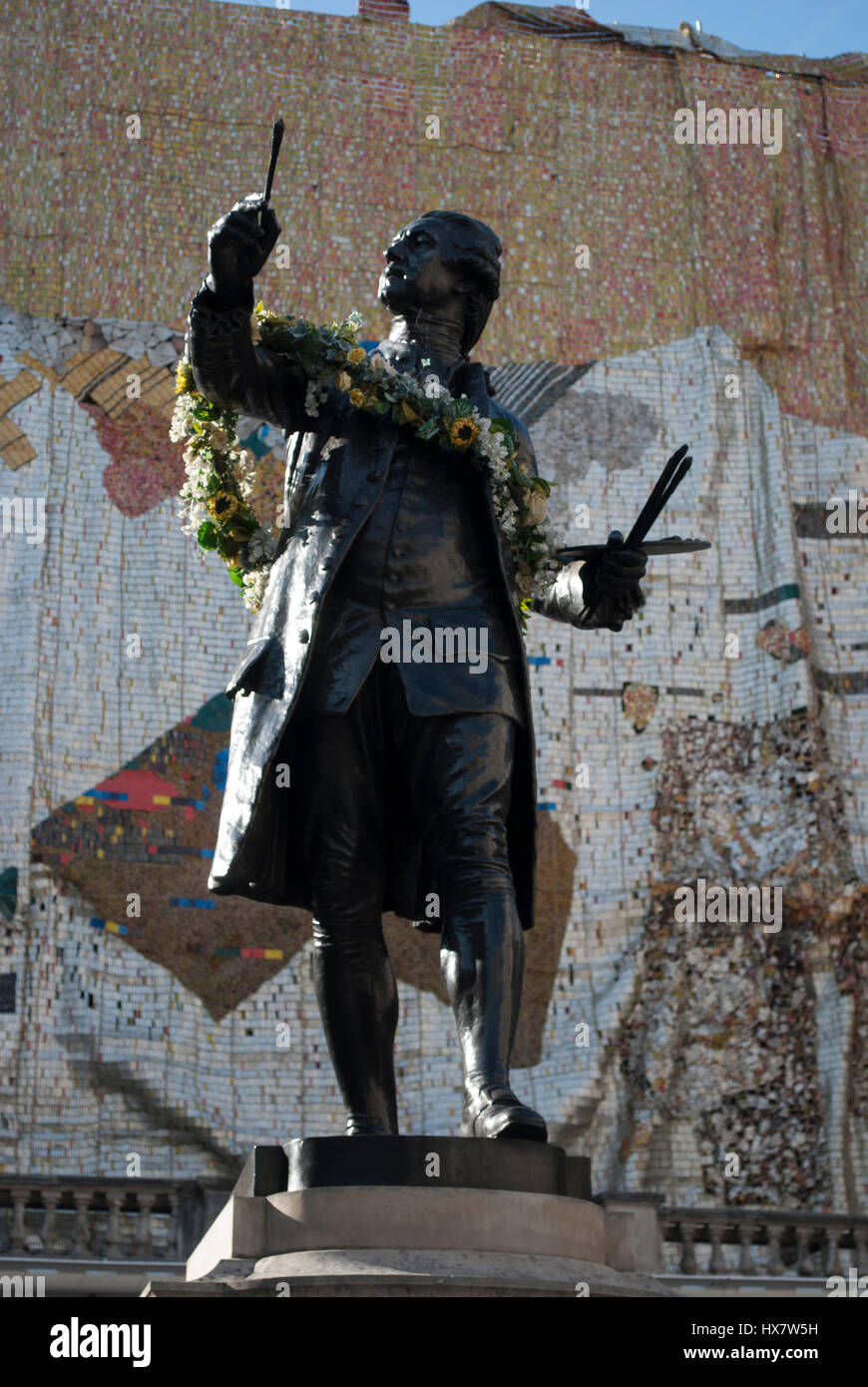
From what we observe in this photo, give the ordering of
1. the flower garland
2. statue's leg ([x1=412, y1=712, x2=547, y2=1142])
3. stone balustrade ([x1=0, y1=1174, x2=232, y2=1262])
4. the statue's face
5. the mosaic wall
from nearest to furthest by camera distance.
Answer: statue's leg ([x1=412, y1=712, x2=547, y2=1142])
the flower garland
the statue's face
stone balustrade ([x1=0, y1=1174, x2=232, y2=1262])
the mosaic wall

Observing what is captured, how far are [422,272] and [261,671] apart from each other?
715 mm

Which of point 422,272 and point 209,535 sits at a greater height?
point 422,272

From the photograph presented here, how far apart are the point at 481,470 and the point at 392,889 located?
67 centimetres

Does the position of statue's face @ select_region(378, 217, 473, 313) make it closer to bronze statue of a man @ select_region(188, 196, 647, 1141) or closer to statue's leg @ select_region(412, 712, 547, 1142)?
bronze statue of a man @ select_region(188, 196, 647, 1141)

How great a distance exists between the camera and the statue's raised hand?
9.02 feet

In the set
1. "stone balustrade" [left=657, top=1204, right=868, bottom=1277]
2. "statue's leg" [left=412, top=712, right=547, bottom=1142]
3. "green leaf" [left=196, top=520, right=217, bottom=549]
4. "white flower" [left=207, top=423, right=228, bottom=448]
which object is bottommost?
"stone balustrade" [left=657, top=1204, right=868, bottom=1277]

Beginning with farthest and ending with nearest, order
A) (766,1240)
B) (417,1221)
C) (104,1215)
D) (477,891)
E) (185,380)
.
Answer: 1. (766,1240)
2. (104,1215)
3. (185,380)
4. (477,891)
5. (417,1221)

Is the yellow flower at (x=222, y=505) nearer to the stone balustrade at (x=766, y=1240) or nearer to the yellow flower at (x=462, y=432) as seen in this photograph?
the yellow flower at (x=462, y=432)

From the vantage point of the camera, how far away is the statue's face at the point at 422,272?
10.2ft

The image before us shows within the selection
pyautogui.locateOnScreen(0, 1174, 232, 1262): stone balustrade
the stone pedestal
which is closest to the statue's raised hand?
the stone pedestal

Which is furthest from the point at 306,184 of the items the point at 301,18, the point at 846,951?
the point at 846,951

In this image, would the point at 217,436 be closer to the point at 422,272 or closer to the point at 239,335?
the point at 239,335

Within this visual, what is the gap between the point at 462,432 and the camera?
2977mm

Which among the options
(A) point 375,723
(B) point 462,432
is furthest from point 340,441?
(A) point 375,723
